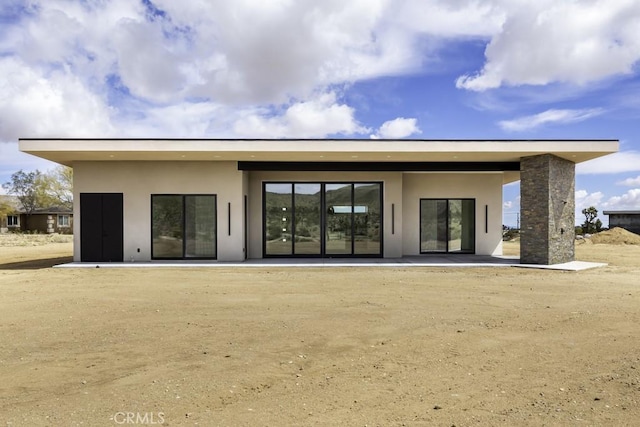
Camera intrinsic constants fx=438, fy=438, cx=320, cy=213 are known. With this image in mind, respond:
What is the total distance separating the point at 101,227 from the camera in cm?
1487

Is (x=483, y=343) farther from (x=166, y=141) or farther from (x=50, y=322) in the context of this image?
(x=166, y=141)

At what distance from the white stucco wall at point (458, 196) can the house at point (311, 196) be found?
40mm

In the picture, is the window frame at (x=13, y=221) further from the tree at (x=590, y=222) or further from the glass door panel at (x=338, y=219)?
the tree at (x=590, y=222)

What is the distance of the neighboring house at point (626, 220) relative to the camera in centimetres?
3381

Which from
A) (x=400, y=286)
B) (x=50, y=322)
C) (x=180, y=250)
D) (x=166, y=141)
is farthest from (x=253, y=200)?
(x=50, y=322)

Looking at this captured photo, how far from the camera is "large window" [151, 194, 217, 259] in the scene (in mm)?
14984

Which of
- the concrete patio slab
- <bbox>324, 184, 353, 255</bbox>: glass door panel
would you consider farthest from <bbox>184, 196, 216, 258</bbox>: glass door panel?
A: <bbox>324, 184, 353, 255</bbox>: glass door panel

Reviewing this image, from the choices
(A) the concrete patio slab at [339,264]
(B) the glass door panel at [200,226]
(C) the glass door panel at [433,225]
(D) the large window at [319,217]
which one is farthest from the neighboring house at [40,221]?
(C) the glass door panel at [433,225]

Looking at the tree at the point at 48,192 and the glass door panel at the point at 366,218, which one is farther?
the tree at the point at 48,192

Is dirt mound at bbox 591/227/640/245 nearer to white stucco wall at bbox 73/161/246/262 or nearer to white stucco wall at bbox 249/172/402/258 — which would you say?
white stucco wall at bbox 249/172/402/258

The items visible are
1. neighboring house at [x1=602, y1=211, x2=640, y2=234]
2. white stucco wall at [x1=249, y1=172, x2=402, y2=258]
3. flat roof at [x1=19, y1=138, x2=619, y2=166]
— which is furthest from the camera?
neighboring house at [x1=602, y1=211, x2=640, y2=234]

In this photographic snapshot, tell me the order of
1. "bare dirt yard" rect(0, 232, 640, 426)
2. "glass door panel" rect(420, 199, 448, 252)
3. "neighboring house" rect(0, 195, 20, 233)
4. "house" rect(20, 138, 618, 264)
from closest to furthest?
"bare dirt yard" rect(0, 232, 640, 426), "house" rect(20, 138, 618, 264), "glass door panel" rect(420, 199, 448, 252), "neighboring house" rect(0, 195, 20, 233)

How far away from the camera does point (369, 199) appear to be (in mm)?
16188

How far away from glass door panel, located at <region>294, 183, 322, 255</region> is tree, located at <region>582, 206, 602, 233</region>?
98.2 ft
